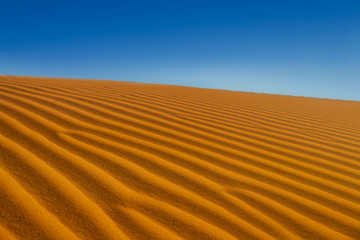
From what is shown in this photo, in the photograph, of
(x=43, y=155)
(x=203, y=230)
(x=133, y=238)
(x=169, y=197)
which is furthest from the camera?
(x=43, y=155)

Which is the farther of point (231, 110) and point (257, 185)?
point (231, 110)

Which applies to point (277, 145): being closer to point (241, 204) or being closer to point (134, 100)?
point (241, 204)

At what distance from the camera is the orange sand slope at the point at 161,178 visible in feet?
3.87

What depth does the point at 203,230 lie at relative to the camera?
3.95 ft

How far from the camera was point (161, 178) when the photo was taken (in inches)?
62.1

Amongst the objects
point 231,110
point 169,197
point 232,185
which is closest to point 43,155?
point 169,197

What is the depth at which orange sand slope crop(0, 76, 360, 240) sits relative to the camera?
1.18m

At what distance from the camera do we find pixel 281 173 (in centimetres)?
187

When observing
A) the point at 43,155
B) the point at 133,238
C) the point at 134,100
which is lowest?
the point at 133,238

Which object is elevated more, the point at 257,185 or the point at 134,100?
the point at 134,100

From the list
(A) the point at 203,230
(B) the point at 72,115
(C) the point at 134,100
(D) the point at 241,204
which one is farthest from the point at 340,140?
(B) the point at 72,115

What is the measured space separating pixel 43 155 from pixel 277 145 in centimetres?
213

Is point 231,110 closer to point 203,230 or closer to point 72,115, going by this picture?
point 72,115

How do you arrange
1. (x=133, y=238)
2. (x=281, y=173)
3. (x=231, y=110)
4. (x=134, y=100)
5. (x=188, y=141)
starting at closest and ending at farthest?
(x=133, y=238), (x=281, y=173), (x=188, y=141), (x=134, y=100), (x=231, y=110)
